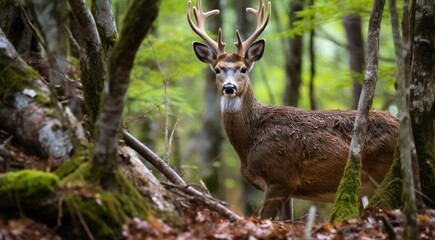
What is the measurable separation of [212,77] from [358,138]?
40.3 feet

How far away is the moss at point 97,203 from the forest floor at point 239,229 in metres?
0.11

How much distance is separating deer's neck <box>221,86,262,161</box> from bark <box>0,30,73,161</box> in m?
4.17

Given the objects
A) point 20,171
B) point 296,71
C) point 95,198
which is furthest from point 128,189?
point 296,71

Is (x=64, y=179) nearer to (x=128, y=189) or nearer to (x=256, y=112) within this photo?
(x=128, y=189)

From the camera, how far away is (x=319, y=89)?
25.1m

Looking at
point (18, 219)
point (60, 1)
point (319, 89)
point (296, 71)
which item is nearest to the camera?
point (18, 219)

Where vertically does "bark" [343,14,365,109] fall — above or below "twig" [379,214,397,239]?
above

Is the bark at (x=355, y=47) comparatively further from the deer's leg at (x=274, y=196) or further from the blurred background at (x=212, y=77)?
the deer's leg at (x=274, y=196)

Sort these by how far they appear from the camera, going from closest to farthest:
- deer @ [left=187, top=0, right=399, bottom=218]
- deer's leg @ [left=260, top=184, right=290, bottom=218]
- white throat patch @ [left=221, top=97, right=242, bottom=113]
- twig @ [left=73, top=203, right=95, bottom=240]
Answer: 1. twig @ [left=73, top=203, right=95, bottom=240]
2. deer @ [left=187, top=0, right=399, bottom=218]
3. deer's leg @ [left=260, top=184, right=290, bottom=218]
4. white throat patch @ [left=221, top=97, right=242, bottom=113]

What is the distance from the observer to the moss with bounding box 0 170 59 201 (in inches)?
214

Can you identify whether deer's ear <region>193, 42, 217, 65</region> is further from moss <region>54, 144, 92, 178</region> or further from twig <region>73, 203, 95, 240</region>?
twig <region>73, 203, 95, 240</region>

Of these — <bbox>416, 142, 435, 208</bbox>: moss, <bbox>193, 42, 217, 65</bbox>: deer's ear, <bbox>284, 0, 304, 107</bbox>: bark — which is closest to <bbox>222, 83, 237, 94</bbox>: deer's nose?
<bbox>193, 42, 217, 65</bbox>: deer's ear

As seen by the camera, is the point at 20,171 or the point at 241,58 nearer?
the point at 20,171

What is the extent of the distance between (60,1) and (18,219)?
1.87 metres
